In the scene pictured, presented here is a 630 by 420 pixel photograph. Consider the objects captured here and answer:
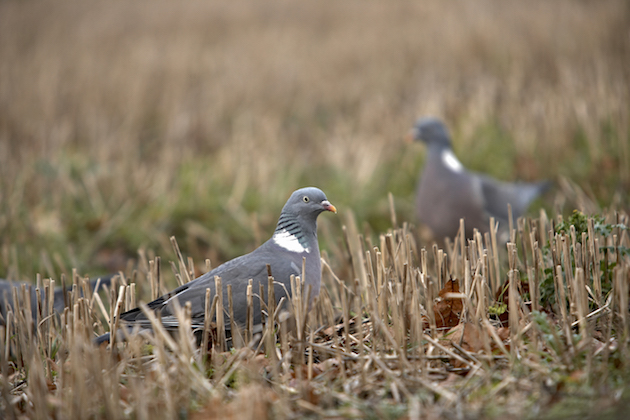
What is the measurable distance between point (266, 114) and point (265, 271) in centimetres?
605

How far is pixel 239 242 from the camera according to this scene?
5777mm

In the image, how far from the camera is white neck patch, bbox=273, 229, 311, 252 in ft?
9.53

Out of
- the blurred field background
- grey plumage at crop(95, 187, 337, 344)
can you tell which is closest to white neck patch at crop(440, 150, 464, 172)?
the blurred field background

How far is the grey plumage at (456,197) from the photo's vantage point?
532 cm

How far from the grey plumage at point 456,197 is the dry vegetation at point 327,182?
0.48 metres

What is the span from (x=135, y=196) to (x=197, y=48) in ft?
19.5

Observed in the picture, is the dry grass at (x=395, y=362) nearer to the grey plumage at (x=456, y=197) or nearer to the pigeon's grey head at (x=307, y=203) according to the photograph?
the pigeon's grey head at (x=307, y=203)

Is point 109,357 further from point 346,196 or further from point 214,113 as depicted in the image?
point 214,113

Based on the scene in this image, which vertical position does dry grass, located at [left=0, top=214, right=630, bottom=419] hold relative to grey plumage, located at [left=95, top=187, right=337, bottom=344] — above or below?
below

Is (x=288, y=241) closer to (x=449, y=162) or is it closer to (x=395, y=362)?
(x=395, y=362)

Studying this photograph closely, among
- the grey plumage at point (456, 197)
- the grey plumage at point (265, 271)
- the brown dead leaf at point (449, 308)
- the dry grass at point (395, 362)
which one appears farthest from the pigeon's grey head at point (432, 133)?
the brown dead leaf at point (449, 308)

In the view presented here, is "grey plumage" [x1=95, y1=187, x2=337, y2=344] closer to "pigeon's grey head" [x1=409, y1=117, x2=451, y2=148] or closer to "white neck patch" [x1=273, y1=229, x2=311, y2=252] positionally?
"white neck patch" [x1=273, y1=229, x2=311, y2=252]

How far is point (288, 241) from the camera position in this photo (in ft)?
9.62

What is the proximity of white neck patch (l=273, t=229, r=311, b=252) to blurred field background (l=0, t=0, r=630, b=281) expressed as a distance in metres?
Result: 0.97
